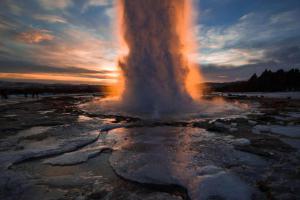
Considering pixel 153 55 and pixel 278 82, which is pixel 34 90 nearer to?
pixel 153 55

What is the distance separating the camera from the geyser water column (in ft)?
54.1

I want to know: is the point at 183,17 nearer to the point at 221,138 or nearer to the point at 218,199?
the point at 221,138

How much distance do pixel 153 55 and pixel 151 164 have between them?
1241 centimetres

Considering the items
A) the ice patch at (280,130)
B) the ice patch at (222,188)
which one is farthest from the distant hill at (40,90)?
the ice patch at (222,188)

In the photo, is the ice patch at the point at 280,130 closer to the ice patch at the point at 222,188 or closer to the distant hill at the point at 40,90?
the ice patch at the point at 222,188

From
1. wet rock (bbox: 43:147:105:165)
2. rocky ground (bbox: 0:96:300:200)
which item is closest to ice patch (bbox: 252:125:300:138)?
rocky ground (bbox: 0:96:300:200)

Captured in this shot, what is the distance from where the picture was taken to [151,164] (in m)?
5.20

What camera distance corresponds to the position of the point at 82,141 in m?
7.37

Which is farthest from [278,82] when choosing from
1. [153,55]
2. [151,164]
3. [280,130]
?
[151,164]

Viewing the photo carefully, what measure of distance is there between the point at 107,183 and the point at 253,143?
5.23 metres

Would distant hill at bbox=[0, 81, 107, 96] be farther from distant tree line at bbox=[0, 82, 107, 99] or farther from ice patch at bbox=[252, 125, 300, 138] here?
ice patch at bbox=[252, 125, 300, 138]

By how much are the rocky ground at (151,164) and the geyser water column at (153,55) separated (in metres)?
7.97

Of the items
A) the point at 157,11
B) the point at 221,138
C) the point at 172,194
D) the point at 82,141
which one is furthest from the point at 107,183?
the point at 157,11

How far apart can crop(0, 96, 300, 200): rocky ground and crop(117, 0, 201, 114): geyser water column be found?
7968mm
